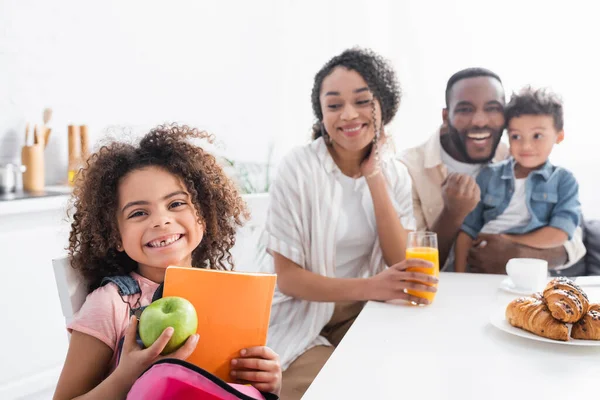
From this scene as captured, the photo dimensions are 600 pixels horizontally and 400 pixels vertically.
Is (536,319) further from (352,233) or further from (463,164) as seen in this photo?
(463,164)

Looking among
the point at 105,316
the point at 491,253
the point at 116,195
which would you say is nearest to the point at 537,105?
the point at 491,253

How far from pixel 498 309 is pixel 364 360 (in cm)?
41

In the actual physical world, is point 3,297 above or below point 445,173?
below

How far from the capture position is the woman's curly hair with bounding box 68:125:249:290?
1.11 metres

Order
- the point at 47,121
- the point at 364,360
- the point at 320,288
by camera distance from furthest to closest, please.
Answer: the point at 47,121 < the point at 320,288 < the point at 364,360

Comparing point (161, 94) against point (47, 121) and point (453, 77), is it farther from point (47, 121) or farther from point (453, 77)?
point (453, 77)

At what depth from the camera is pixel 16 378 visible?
6.92 ft

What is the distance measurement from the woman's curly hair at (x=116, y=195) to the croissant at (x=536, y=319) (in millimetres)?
617

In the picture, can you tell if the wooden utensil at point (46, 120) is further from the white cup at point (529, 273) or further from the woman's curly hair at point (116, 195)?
the white cup at point (529, 273)

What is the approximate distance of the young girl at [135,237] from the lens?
911 millimetres

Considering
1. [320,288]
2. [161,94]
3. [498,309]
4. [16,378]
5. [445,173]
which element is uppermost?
[161,94]

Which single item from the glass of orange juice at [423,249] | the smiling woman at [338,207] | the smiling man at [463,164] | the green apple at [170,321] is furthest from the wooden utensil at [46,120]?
the green apple at [170,321]

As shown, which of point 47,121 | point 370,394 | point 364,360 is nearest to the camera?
point 370,394

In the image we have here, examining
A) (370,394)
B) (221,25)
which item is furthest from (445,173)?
(221,25)
